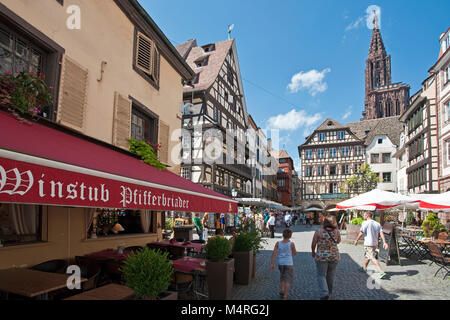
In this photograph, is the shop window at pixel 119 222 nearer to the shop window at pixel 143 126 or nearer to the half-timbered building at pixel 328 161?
the shop window at pixel 143 126

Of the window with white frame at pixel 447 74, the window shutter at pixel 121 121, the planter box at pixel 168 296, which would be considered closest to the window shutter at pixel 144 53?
the window shutter at pixel 121 121

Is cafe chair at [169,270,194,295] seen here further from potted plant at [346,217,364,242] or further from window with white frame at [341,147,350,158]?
window with white frame at [341,147,350,158]

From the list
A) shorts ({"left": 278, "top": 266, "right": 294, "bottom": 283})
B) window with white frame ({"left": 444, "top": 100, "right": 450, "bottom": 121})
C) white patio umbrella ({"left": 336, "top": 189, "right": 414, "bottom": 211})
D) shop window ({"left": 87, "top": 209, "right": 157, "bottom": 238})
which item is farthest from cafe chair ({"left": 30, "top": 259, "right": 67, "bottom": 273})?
window with white frame ({"left": 444, "top": 100, "right": 450, "bottom": 121})

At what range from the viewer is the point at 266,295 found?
6395 mm

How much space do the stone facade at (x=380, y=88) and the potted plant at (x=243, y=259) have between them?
261 feet

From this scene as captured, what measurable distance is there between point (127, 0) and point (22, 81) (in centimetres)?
482

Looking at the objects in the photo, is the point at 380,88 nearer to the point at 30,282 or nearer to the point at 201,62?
the point at 201,62

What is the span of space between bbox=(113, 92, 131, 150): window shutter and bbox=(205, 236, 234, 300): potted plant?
380cm

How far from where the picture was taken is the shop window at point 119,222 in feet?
24.7

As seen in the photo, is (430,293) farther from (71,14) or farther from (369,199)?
(71,14)

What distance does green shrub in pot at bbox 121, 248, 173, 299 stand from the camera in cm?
345

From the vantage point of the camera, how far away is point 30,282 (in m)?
4.21

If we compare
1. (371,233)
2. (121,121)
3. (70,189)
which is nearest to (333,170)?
(371,233)
